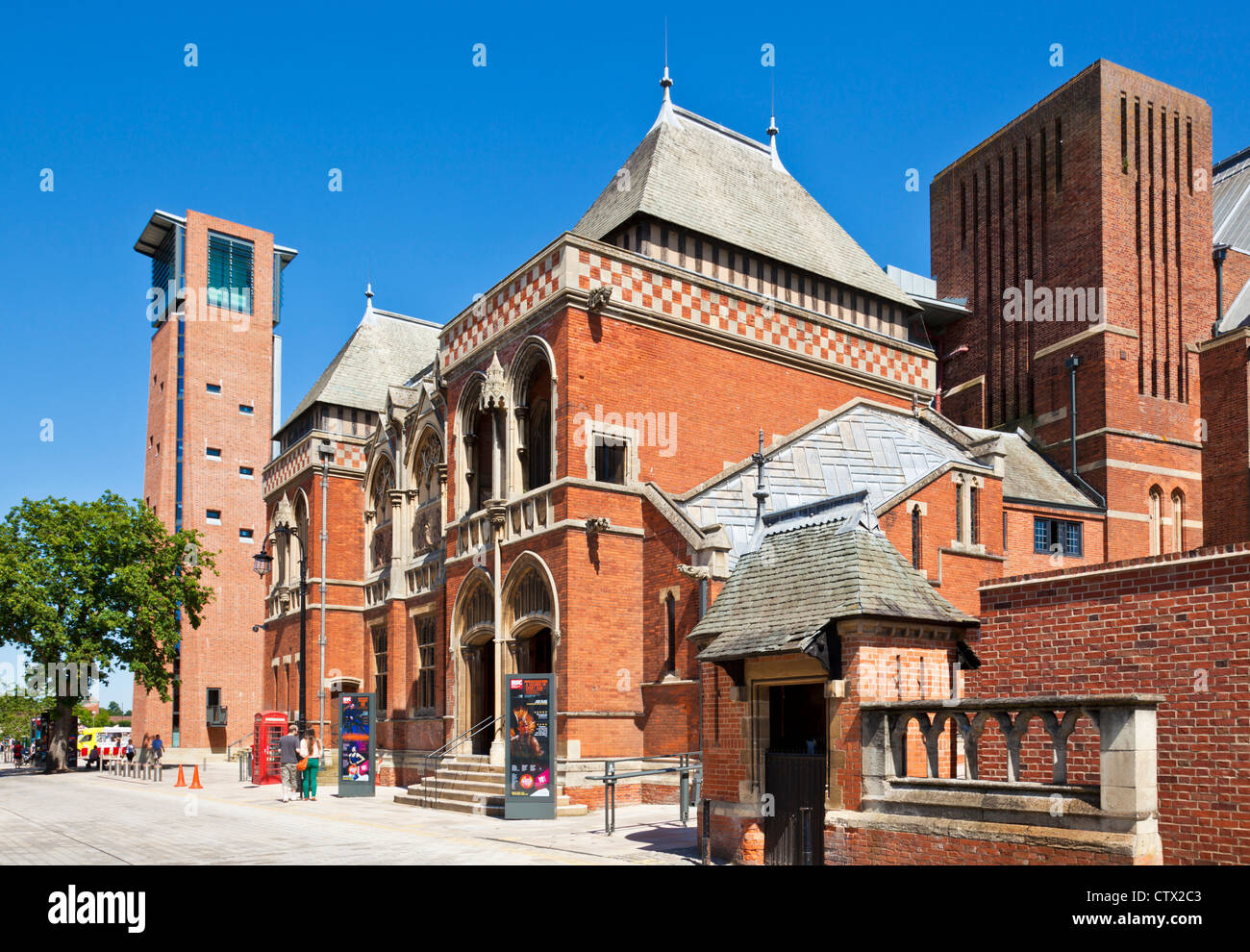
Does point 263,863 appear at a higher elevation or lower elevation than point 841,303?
lower

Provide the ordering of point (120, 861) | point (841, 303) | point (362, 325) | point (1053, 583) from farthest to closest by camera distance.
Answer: point (362, 325) < point (841, 303) < point (120, 861) < point (1053, 583)

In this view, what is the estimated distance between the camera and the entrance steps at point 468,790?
22.1 m

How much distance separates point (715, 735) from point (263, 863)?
5661 millimetres

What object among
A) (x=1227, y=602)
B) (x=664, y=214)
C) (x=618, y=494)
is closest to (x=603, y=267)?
(x=664, y=214)

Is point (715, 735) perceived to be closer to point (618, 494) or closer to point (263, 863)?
point (263, 863)

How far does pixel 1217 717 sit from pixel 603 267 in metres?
17.1

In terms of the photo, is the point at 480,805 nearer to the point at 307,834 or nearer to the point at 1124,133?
the point at 307,834

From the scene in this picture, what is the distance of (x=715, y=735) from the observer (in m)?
14.0

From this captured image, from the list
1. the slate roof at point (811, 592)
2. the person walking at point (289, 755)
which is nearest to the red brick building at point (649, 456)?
the person walking at point (289, 755)

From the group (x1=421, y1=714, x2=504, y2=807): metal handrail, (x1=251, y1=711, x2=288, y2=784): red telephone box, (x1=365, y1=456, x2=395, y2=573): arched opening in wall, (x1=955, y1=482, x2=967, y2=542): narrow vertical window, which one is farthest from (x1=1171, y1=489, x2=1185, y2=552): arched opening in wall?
(x1=251, y1=711, x2=288, y2=784): red telephone box

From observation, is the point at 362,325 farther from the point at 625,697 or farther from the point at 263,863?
the point at 263,863
